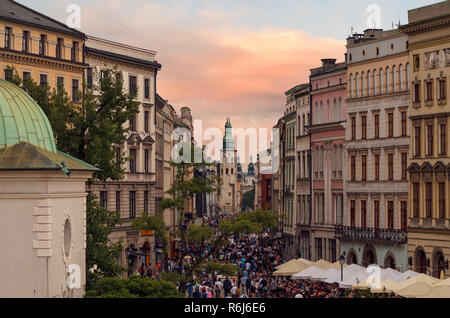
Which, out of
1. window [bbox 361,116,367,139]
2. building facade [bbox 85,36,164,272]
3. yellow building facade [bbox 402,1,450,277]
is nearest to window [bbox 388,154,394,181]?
yellow building facade [bbox 402,1,450,277]

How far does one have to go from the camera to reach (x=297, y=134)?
99125 millimetres

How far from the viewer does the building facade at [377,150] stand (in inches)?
2936

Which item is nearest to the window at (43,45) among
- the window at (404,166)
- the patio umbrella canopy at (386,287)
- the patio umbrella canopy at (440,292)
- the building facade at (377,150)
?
the building facade at (377,150)

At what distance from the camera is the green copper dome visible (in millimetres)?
35344

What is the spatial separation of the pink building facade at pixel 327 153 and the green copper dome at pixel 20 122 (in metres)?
49.6

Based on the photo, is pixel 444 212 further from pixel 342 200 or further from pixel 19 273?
pixel 19 273

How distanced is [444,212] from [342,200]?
59.9 feet

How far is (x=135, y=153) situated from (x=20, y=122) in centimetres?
5501

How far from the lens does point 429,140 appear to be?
2736 inches

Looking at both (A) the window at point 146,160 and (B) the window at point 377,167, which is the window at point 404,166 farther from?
(A) the window at point 146,160

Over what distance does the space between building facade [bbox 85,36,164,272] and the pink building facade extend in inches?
534

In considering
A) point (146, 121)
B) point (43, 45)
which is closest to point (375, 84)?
point (146, 121)
